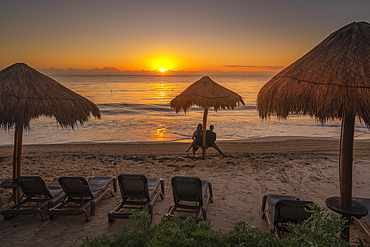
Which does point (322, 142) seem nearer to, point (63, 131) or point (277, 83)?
point (277, 83)

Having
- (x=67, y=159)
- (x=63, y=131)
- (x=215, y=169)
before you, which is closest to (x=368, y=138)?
(x=215, y=169)

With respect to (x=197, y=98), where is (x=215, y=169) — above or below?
below

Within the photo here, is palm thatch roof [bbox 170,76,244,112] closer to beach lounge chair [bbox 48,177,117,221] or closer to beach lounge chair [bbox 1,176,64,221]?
beach lounge chair [bbox 48,177,117,221]

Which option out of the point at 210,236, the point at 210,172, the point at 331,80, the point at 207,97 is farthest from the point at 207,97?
the point at 210,236

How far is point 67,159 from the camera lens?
8.90 meters

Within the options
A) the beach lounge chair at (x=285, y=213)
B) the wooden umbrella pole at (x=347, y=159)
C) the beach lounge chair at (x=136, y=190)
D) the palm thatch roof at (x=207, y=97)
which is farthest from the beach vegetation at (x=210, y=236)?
the palm thatch roof at (x=207, y=97)

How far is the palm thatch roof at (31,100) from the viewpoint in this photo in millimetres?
4551

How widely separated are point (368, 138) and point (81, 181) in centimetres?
1478

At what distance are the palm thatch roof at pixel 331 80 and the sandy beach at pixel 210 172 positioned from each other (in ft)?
7.86

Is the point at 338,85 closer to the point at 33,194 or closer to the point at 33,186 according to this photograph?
the point at 33,186

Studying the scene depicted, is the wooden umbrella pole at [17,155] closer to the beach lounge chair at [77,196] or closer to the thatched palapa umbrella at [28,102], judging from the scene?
the thatched palapa umbrella at [28,102]

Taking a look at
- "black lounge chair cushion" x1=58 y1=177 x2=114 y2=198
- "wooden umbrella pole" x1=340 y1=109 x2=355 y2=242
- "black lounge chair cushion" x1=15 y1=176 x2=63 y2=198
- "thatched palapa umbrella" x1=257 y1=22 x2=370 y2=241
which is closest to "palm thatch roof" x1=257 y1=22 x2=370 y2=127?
"thatched palapa umbrella" x1=257 y1=22 x2=370 y2=241

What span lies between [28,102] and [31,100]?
0.07 meters

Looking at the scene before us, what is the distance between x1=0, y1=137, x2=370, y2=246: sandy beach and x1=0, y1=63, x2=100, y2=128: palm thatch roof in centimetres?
194
